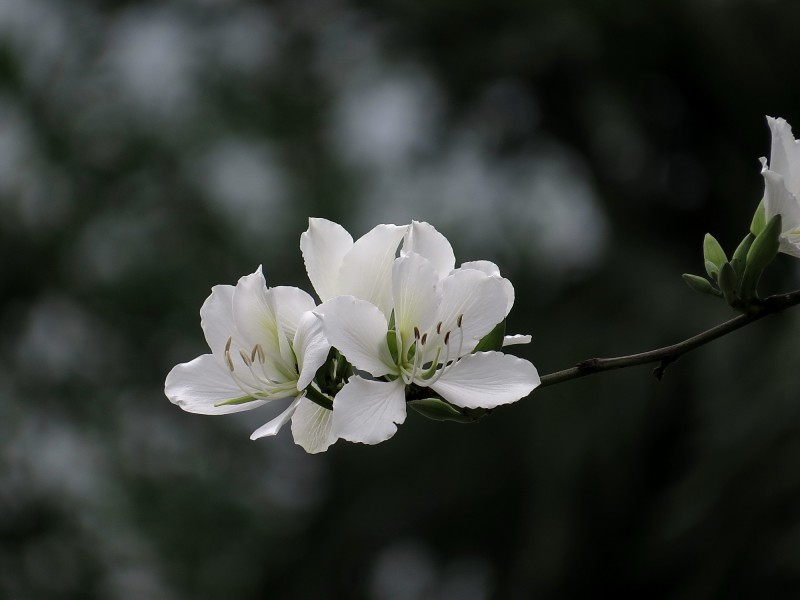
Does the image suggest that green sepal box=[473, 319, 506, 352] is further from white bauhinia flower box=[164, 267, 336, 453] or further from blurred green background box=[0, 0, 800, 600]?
blurred green background box=[0, 0, 800, 600]

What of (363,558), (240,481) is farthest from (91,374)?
(363,558)

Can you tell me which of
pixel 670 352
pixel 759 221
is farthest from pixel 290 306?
pixel 759 221

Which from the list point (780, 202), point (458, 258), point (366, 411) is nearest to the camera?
point (366, 411)

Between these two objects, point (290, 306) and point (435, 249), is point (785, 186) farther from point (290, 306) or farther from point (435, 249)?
point (290, 306)

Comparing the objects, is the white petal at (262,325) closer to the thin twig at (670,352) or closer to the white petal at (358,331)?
the white petal at (358,331)

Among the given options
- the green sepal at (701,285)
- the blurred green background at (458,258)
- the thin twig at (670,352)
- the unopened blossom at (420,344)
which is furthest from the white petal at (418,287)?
the blurred green background at (458,258)
